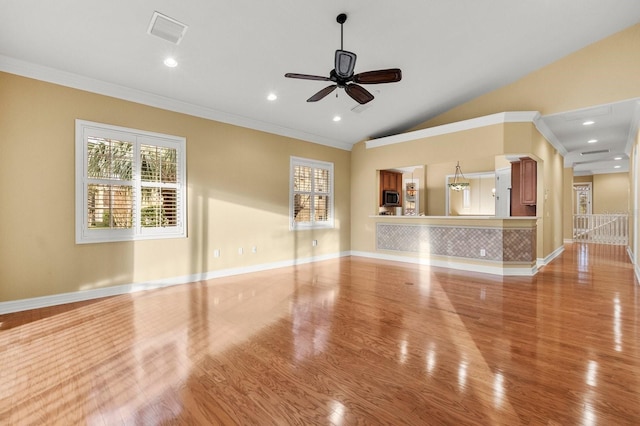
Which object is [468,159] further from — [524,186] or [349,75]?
[349,75]

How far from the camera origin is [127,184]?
14.4ft

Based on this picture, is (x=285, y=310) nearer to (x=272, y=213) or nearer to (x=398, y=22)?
(x=272, y=213)

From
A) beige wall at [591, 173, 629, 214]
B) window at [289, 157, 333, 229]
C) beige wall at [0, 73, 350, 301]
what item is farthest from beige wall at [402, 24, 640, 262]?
beige wall at [591, 173, 629, 214]

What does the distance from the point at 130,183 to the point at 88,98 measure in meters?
1.23

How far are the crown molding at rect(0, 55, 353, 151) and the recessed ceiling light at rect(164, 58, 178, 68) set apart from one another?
878 millimetres

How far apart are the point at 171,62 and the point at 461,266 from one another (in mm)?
6151

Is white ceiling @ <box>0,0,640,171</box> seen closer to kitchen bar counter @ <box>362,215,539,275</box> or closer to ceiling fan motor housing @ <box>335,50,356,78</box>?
ceiling fan motor housing @ <box>335,50,356,78</box>

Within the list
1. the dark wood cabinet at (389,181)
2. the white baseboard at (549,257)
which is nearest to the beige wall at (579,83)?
the dark wood cabinet at (389,181)

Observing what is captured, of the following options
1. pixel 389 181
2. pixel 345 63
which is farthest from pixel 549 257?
pixel 345 63

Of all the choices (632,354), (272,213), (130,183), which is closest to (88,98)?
(130,183)

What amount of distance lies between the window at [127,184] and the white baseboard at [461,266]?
15.2 feet

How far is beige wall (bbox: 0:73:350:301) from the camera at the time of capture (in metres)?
3.62

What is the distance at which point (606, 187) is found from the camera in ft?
40.2

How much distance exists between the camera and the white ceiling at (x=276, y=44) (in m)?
3.18
